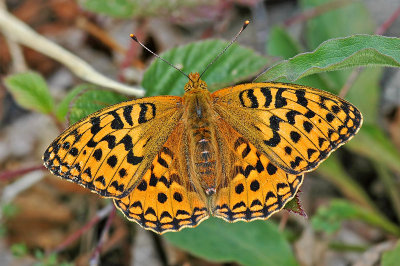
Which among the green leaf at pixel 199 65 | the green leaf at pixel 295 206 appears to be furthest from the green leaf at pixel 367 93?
the green leaf at pixel 295 206

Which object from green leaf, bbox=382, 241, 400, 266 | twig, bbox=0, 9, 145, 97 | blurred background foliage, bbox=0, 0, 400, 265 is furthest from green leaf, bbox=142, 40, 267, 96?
green leaf, bbox=382, 241, 400, 266

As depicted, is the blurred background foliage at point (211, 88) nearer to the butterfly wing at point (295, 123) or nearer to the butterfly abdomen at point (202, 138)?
the butterfly wing at point (295, 123)

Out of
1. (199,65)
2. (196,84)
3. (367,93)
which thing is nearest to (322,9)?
(367,93)

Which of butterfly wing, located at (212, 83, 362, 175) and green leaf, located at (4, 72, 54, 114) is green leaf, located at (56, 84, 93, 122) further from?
butterfly wing, located at (212, 83, 362, 175)

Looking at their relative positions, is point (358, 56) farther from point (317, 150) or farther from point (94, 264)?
point (94, 264)

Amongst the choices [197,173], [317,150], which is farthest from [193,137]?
[317,150]

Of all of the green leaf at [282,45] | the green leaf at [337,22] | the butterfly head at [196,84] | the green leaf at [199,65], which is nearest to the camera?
the butterfly head at [196,84]

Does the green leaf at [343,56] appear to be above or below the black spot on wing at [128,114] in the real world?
above

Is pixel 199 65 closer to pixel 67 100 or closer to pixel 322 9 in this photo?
pixel 67 100
